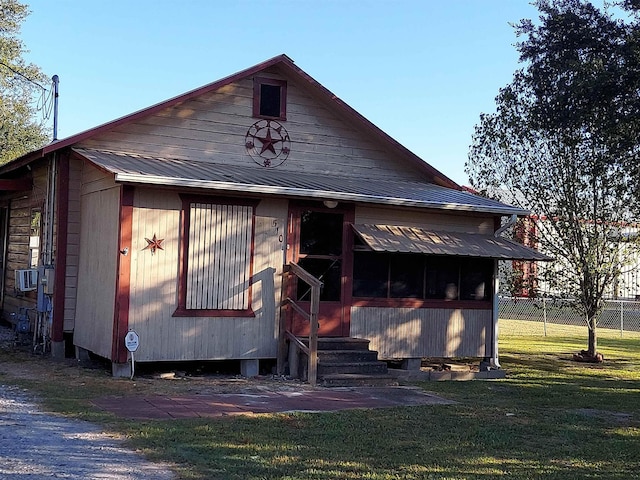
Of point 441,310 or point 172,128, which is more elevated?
point 172,128

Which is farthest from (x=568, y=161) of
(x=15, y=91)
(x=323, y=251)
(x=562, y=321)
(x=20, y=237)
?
(x=15, y=91)

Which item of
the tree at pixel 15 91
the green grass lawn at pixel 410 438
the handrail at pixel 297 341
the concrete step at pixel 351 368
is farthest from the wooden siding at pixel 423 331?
the tree at pixel 15 91

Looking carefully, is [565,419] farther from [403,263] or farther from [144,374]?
[144,374]

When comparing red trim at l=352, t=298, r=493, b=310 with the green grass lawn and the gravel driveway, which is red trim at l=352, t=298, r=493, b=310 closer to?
the green grass lawn

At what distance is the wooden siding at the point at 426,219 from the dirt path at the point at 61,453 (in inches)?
255

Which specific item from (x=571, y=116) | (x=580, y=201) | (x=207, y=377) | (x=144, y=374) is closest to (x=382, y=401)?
(x=207, y=377)

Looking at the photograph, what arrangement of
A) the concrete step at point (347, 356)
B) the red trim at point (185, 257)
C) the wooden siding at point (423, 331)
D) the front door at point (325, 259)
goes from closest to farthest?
the red trim at point (185, 257) → the concrete step at point (347, 356) → the front door at point (325, 259) → the wooden siding at point (423, 331)

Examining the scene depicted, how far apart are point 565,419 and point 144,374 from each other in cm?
594

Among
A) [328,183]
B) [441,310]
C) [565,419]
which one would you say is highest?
[328,183]

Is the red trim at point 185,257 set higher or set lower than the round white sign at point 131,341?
higher

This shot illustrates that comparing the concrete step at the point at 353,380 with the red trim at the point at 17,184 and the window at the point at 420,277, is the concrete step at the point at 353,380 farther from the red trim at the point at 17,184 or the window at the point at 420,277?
the red trim at the point at 17,184

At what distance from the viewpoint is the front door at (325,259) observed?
12.4 m

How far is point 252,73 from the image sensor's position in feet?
44.0

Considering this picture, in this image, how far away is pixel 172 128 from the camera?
1309 centimetres
